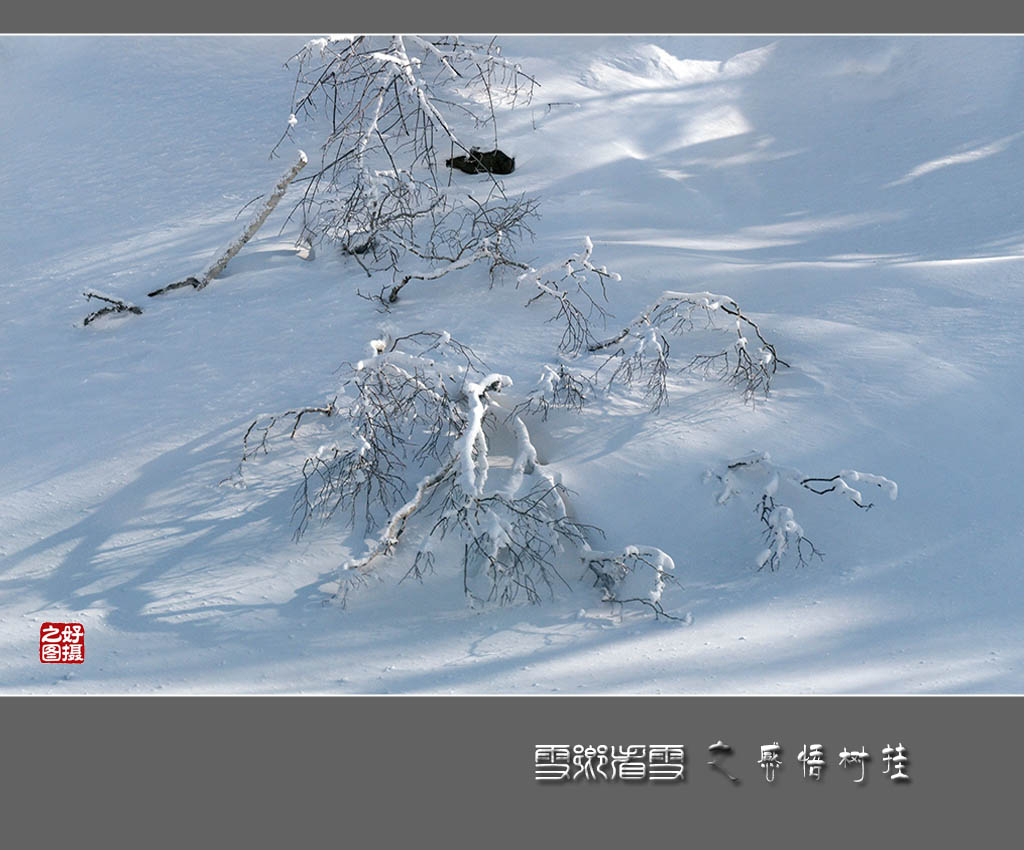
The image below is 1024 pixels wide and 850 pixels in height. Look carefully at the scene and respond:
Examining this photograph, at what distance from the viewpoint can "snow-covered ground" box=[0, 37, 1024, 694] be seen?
5.09 m

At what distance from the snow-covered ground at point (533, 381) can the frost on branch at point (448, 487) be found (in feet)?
0.45

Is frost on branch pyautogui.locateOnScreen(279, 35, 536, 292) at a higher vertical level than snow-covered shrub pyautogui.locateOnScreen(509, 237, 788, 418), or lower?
higher

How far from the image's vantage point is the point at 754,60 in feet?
39.5

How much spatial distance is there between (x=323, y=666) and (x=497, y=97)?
636cm

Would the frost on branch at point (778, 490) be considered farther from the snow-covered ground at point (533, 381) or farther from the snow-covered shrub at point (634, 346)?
the snow-covered shrub at point (634, 346)

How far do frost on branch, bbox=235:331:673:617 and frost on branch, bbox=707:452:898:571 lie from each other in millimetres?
652

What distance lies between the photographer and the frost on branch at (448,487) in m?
5.43

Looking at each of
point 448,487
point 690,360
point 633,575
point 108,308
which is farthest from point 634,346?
point 108,308

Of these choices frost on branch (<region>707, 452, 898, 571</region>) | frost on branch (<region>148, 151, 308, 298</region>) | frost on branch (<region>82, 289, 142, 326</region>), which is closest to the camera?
frost on branch (<region>707, 452, 898, 571</region>)

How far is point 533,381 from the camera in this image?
6.48 meters

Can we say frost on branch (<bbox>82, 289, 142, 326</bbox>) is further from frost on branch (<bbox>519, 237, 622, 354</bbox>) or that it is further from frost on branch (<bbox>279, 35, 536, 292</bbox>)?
frost on branch (<bbox>519, 237, 622, 354</bbox>)

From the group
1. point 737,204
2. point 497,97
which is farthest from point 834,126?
point 497,97

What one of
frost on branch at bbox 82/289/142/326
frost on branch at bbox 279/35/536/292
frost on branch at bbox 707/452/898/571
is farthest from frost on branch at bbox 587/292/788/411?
frost on branch at bbox 82/289/142/326

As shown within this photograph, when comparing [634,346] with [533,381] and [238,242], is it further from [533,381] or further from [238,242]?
[238,242]
